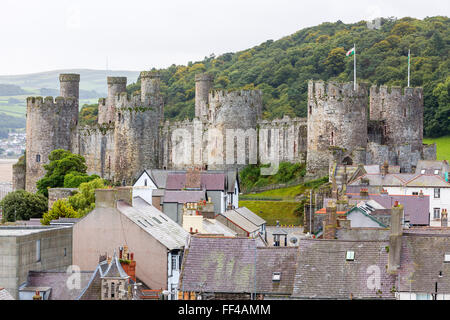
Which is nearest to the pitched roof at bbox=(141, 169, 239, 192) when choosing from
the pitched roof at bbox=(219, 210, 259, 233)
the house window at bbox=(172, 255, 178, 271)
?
the pitched roof at bbox=(219, 210, 259, 233)

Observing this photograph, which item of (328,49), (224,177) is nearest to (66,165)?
(224,177)

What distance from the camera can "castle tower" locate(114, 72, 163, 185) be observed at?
5266cm

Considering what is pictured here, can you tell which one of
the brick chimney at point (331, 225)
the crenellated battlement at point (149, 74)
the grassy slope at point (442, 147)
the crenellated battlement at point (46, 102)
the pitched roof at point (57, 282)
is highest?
the crenellated battlement at point (149, 74)

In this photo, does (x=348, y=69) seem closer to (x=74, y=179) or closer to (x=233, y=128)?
(x=233, y=128)

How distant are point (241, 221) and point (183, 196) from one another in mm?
2739

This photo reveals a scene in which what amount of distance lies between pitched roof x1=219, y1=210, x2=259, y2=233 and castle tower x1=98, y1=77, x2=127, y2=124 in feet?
90.1

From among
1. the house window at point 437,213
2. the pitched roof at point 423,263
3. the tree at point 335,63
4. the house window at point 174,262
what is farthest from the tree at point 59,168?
the pitched roof at point 423,263

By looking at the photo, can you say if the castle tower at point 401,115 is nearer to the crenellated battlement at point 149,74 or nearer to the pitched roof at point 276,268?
the crenellated battlement at point 149,74

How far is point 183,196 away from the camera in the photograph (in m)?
33.4

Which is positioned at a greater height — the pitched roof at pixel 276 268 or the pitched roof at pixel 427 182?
the pitched roof at pixel 427 182

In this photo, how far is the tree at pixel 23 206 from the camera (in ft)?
141

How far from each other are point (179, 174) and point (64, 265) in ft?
66.7

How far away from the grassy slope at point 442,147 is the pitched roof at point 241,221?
2653 centimetres
